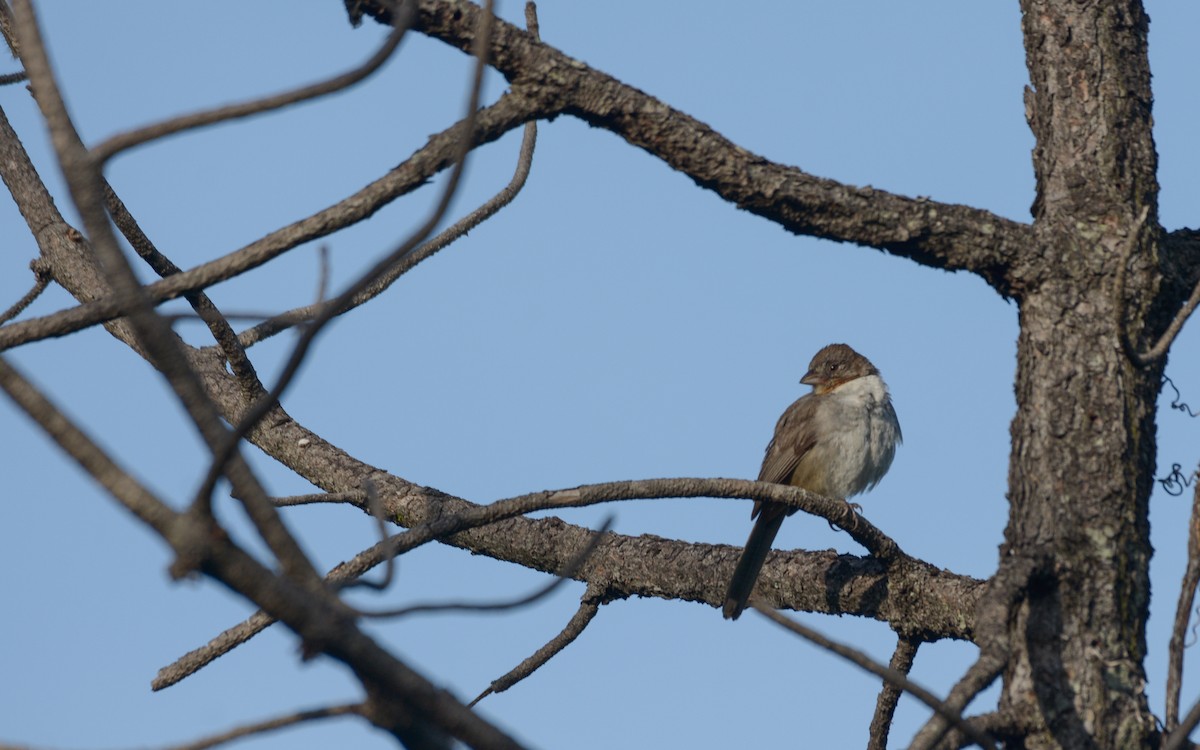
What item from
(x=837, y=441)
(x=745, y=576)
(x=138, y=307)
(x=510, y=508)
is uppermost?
(x=837, y=441)

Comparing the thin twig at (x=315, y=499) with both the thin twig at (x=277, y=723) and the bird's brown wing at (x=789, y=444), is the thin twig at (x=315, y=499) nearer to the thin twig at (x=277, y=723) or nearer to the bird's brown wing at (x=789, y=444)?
the thin twig at (x=277, y=723)

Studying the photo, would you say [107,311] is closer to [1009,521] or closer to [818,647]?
[818,647]

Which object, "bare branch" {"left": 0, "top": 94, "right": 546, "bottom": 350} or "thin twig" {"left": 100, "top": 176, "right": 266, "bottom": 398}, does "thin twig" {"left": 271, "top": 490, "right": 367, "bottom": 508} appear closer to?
"thin twig" {"left": 100, "top": 176, "right": 266, "bottom": 398}

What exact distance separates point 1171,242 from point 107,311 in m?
2.58

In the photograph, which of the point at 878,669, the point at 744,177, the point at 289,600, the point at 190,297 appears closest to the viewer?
the point at 289,600

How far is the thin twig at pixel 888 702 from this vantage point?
430cm

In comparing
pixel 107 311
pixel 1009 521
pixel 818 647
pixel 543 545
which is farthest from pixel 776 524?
pixel 107 311

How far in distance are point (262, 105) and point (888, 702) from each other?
3181 millimetres

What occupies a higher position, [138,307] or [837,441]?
[837,441]

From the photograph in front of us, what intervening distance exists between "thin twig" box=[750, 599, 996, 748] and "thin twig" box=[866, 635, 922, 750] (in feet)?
6.50

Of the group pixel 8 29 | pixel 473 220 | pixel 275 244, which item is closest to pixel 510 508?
pixel 275 244

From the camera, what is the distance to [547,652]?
457cm

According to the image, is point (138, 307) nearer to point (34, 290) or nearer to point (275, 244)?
point (275, 244)

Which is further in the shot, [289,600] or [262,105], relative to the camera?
[262,105]
